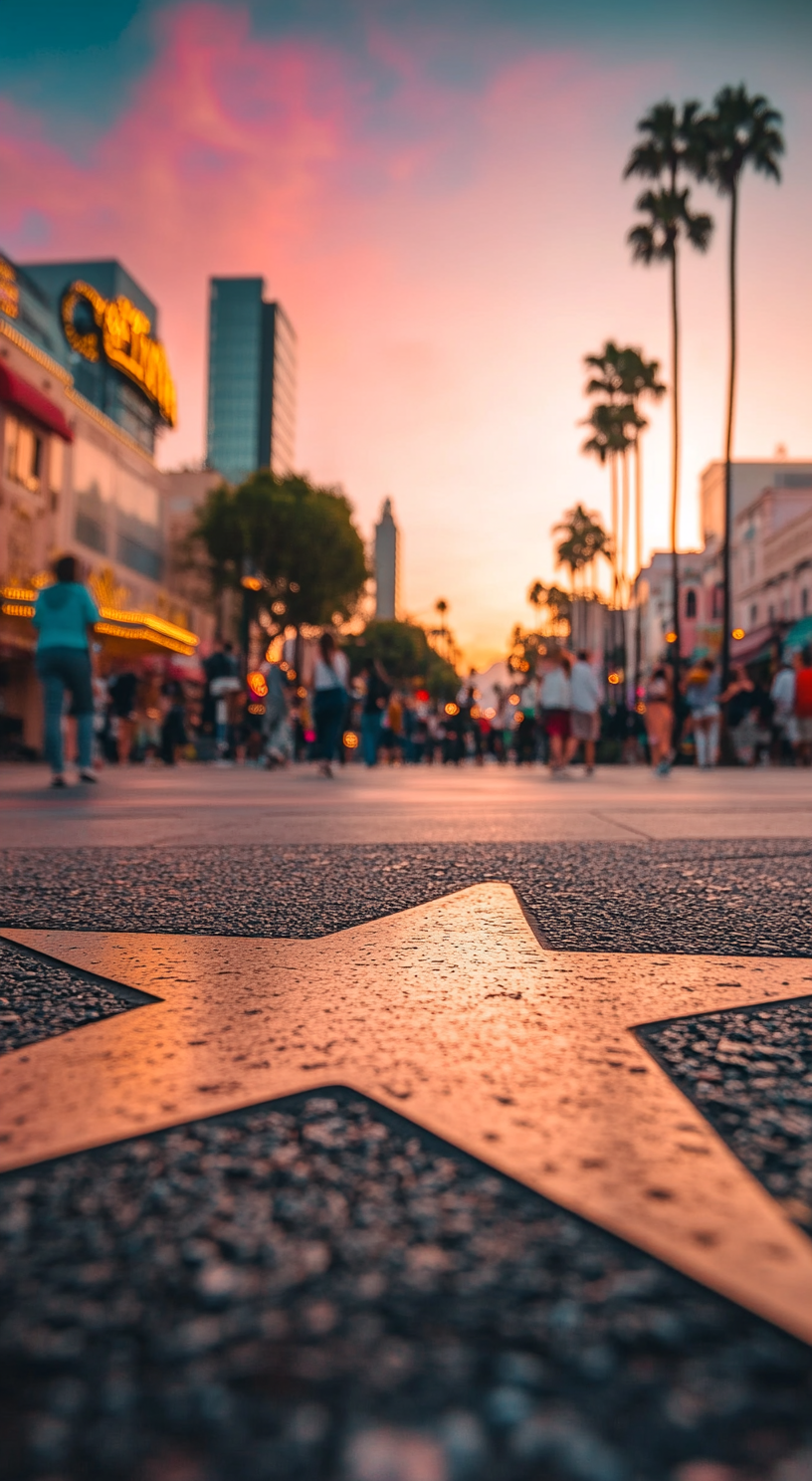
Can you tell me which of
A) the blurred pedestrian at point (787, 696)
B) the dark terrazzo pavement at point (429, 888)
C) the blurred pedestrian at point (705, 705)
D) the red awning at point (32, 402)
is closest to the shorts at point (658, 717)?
the blurred pedestrian at point (705, 705)

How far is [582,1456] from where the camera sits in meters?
0.40

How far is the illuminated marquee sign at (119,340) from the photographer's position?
4044cm

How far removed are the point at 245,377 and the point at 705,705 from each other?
145 metres

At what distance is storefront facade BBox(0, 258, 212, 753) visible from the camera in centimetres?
3056

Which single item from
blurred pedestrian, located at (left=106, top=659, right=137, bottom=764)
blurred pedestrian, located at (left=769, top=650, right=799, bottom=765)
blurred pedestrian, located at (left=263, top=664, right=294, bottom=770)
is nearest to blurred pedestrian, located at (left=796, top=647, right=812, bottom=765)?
blurred pedestrian, located at (left=769, top=650, right=799, bottom=765)

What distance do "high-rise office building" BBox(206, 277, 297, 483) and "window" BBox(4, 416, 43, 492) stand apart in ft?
391

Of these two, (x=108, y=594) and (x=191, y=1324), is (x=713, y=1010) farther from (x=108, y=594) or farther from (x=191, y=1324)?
(x=108, y=594)

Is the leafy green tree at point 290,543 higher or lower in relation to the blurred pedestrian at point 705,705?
higher

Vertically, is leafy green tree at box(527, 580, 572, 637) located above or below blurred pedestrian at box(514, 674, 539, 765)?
above

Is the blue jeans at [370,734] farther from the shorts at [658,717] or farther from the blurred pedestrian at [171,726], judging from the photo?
the shorts at [658,717]

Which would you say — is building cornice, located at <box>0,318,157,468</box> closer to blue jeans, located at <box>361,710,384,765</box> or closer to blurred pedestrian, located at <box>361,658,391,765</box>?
blue jeans, located at <box>361,710,384,765</box>

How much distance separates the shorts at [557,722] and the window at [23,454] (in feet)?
70.6

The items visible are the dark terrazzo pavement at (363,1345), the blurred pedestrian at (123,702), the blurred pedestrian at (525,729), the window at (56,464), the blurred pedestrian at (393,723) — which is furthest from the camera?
the window at (56,464)

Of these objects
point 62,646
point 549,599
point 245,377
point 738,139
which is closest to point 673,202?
point 738,139
